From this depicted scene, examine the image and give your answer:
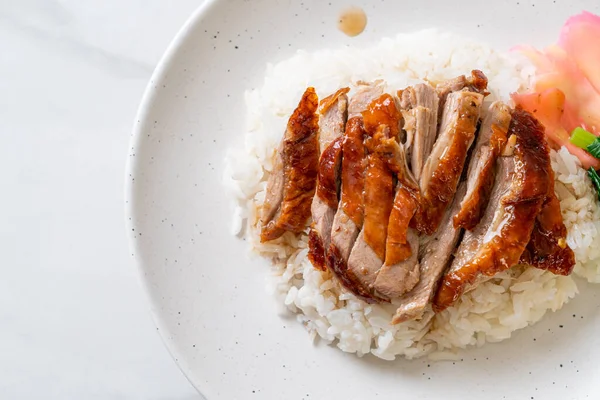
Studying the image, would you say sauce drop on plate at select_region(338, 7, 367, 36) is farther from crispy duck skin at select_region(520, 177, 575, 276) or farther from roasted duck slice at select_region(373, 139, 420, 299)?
crispy duck skin at select_region(520, 177, 575, 276)

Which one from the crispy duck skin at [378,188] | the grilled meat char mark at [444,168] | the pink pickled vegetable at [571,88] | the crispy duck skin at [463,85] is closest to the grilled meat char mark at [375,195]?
the crispy duck skin at [378,188]

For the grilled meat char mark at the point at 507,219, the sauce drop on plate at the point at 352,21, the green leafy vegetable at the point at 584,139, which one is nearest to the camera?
the grilled meat char mark at the point at 507,219

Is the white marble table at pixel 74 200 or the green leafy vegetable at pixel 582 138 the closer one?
the green leafy vegetable at pixel 582 138

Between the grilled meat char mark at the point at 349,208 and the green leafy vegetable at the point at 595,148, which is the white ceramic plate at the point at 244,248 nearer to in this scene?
the grilled meat char mark at the point at 349,208

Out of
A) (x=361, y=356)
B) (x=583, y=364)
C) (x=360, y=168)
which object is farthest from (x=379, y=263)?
(x=583, y=364)

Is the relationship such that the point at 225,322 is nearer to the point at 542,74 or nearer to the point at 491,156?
the point at 491,156

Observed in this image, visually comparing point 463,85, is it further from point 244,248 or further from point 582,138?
point 244,248
